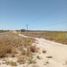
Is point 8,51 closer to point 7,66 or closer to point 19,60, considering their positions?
point 19,60

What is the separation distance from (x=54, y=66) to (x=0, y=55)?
4.44 metres

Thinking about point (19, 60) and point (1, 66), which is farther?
point (19, 60)

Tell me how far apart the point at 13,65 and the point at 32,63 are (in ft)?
4.04

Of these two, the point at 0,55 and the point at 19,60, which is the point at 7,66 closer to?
the point at 19,60

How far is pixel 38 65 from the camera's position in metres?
9.52

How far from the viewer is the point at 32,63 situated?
990 centimetres

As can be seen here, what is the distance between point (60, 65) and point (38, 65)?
1.33 meters

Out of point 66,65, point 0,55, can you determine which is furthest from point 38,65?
point 0,55

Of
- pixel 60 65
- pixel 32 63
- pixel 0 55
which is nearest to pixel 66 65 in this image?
pixel 60 65

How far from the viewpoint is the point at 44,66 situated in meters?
9.40

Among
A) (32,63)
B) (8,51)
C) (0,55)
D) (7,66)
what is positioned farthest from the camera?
(8,51)

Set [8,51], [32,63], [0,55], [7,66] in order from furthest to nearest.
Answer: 1. [8,51]
2. [0,55]
3. [32,63]
4. [7,66]

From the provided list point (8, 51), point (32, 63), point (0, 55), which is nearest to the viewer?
point (32, 63)

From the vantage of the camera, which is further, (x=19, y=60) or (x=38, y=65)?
(x=19, y=60)
